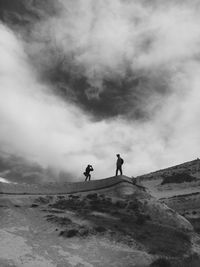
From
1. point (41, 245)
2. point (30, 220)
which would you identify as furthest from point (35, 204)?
point (41, 245)

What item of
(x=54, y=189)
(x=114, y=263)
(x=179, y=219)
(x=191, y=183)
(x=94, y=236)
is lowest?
(x=114, y=263)

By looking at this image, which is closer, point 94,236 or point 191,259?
point 191,259

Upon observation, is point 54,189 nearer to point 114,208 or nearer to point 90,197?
point 90,197

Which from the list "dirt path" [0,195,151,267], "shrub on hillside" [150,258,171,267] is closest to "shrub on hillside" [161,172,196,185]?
"dirt path" [0,195,151,267]

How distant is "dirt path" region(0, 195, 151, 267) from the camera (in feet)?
50.6

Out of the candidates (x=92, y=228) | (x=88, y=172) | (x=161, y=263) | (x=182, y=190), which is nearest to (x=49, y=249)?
(x=92, y=228)

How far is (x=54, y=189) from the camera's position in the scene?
1081 inches

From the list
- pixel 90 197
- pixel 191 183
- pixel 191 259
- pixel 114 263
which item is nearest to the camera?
pixel 114 263

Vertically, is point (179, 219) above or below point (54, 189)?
below

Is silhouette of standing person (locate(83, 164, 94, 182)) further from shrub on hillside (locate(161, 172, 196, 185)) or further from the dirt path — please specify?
shrub on hillside (locate(161, 172, 196, 185))

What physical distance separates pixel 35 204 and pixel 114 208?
15.8 feet

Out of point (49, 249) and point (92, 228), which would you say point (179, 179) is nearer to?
point (92, 228)

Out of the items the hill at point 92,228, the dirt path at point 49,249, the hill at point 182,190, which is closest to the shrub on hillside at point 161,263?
A: the hill at point 92,228

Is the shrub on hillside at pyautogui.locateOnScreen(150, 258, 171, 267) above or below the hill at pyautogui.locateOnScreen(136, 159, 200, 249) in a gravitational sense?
below
